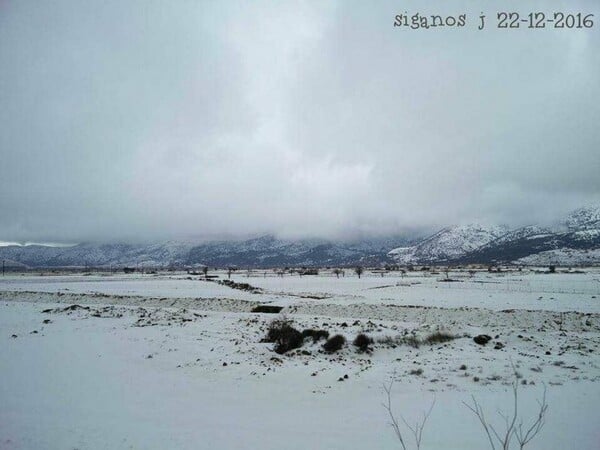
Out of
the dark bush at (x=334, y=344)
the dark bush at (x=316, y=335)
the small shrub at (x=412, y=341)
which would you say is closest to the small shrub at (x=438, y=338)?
the small shrub at (x=412, y=341)

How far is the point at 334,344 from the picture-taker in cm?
1778

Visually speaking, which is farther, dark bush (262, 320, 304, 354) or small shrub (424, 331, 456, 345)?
small shrub (424, 331, 456, 345)

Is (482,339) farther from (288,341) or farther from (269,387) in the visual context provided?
(269,387)

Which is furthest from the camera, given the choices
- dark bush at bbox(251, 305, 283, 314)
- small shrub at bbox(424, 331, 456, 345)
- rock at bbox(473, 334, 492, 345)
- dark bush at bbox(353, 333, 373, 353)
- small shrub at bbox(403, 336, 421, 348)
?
dark bush at bbox(251, 305, 283, 314)

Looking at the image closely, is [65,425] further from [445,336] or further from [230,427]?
[445,336]

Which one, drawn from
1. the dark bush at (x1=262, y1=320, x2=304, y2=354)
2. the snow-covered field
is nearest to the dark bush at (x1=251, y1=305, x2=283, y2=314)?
the snow-covered field

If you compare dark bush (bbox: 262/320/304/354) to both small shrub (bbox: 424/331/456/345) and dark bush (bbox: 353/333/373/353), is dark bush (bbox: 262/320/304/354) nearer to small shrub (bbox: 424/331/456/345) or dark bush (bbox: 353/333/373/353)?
dark bush (bbox: 353/333/373/353)

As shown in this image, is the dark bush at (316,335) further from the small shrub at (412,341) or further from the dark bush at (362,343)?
the small shrub at (412,341)

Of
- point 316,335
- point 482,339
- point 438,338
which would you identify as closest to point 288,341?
point 316,335

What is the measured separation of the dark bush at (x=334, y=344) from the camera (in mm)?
17609

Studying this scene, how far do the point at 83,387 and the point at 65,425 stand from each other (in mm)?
3548

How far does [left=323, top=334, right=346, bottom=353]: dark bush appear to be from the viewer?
17.6 metres

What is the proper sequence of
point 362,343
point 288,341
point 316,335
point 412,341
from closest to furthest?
point 362,343, point 412,341, point 288,341, point 316,335

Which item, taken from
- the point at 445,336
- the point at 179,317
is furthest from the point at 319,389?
the point at 179,317
